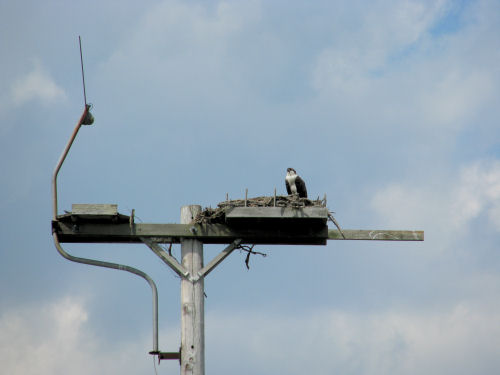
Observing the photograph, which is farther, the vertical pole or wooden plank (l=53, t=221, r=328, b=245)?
wooden plank (l=53, t=221, r=328, b=245)

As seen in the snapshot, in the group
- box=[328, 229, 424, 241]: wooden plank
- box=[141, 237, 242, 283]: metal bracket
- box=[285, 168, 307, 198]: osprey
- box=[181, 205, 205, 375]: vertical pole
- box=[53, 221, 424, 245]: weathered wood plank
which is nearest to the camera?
box=[181, 205, 205, 375]: vertical pole

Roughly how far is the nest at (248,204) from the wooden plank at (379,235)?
1.44 ft

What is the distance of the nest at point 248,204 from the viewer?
38.6 feet

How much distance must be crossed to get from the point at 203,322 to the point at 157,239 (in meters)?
1.25

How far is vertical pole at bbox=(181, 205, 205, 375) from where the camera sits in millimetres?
11109

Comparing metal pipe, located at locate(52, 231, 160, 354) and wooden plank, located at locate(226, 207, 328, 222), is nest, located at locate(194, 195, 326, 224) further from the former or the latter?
metal pipe, located at locate(52, 231, 160, 354)

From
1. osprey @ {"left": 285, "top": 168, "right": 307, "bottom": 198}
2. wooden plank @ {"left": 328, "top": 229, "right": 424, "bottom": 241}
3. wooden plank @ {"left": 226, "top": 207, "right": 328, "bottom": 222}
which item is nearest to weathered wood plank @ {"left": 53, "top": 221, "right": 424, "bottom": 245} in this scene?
wooden plank @ {"left": 328, "top": 229, "right": 424, "bottom": 241}

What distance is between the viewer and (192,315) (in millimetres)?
11289

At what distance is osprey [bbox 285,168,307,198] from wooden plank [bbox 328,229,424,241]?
492 cm

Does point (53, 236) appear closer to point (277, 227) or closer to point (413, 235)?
point (277, 227)

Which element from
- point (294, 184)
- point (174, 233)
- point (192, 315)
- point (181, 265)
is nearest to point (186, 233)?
point (174, 233)

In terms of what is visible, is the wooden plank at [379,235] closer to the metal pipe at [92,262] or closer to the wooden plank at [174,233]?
the wooden plank at [174,233]

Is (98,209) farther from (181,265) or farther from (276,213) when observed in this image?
(276,213)

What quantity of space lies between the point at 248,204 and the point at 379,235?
5.80ft
